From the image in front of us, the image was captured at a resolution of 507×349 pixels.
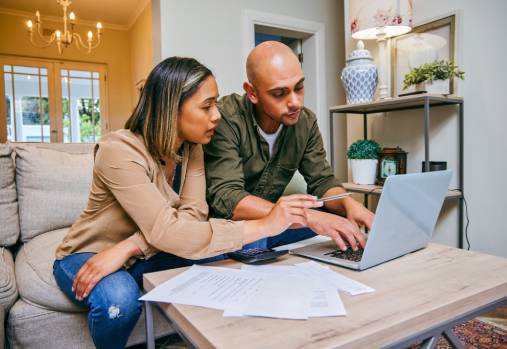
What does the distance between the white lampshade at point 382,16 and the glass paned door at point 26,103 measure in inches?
172

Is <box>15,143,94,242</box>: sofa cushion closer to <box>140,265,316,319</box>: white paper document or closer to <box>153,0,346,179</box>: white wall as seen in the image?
<box>140,265,316,319</box>: white paper document

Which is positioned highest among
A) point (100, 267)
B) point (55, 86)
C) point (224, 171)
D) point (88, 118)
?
point (55, 86)

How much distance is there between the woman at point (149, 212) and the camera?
3.09 feet

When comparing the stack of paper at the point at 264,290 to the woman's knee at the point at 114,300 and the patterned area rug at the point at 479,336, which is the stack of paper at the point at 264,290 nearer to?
the woman's knee at the point at 114,300

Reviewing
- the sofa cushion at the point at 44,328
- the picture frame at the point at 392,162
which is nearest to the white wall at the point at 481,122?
the picture frame at the point at 392,162

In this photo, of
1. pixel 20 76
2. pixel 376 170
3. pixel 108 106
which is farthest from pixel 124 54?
pixel 376 170

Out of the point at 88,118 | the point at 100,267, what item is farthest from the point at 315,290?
the point at 88,118

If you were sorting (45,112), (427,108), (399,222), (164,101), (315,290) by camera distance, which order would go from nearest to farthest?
(315,290)
(399,222)
(164,101)
(427,108)
(45,112)

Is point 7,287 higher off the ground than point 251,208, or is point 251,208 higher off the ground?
point 251,208

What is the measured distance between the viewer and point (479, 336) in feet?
4.67

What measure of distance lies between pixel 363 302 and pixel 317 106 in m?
3.01

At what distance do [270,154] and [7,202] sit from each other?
112 cm

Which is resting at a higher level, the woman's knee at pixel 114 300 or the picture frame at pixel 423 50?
the picture frame at pixel 423 50

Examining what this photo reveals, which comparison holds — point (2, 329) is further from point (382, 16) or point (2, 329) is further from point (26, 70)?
point (26, 70)
